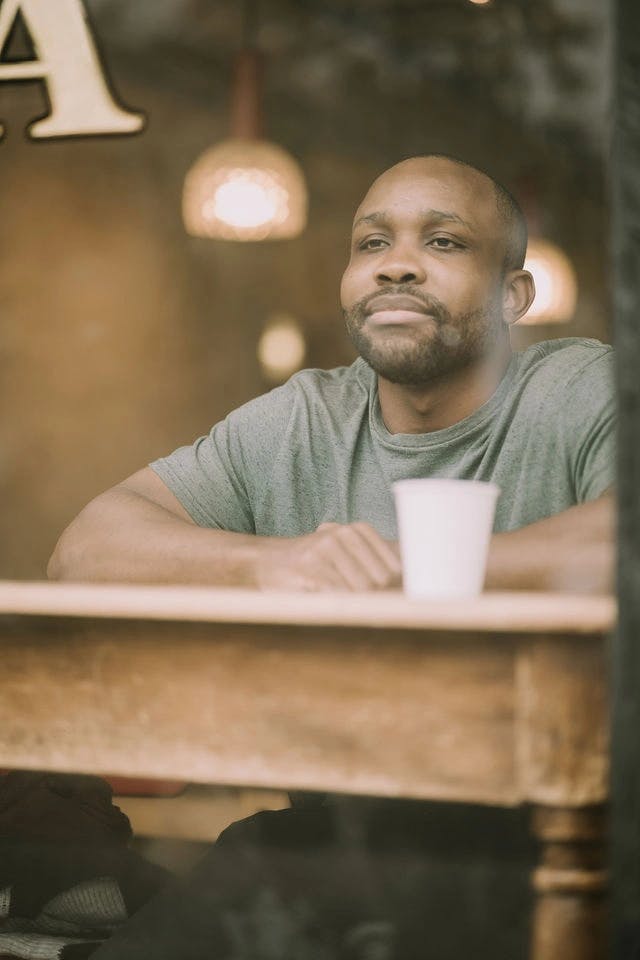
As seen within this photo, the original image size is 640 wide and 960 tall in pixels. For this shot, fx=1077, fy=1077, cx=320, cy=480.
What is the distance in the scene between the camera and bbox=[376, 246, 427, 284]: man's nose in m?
1.83

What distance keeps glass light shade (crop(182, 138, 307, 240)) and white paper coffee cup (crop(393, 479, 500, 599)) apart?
5.75 ft

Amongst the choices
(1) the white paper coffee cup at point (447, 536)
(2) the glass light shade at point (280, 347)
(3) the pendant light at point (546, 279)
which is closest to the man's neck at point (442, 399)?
(1) the white paper coffee cup at point (447, 536)

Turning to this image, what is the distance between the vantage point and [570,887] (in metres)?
0.96

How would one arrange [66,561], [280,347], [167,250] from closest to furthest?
[66,561] → [167,250] → [280,347]

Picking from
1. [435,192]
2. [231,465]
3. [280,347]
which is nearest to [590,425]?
[435,192]

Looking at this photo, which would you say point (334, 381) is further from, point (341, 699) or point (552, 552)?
point (341, 699)

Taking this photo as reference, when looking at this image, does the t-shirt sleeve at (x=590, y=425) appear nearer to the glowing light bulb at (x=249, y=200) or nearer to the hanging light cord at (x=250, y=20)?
the glowing light bulb at (x=249, y=200)

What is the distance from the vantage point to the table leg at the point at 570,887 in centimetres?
96

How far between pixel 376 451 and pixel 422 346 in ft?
0.65

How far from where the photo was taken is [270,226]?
9.21ft

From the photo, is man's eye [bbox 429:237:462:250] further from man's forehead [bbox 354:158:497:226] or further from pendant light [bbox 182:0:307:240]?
pendant light [bbox 182:0:307:240]

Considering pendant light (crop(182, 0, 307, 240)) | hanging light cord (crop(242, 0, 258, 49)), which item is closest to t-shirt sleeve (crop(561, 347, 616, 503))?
pendant light (crop(182, 0, 307, 240))

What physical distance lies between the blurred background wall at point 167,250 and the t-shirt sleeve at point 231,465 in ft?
7.45

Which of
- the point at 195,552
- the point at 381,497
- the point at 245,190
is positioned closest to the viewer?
the point at 195,552
